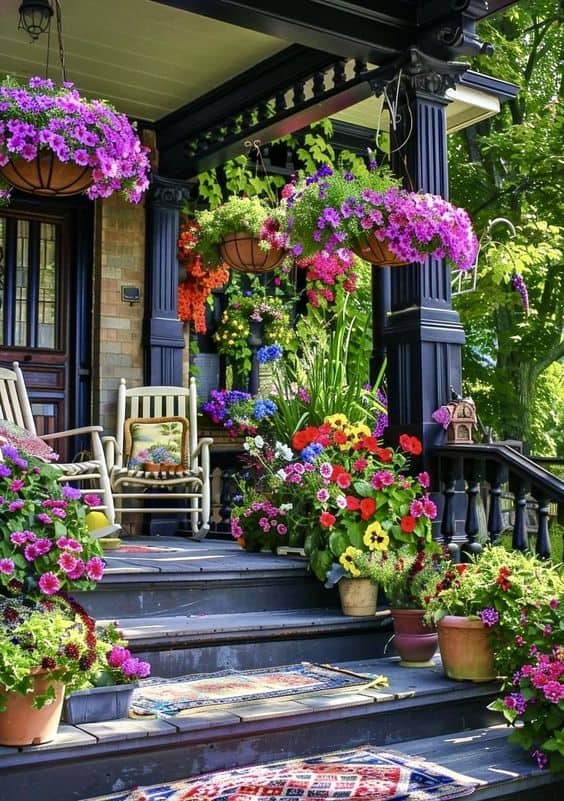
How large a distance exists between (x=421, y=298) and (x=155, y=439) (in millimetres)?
2029

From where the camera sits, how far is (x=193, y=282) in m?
6.89

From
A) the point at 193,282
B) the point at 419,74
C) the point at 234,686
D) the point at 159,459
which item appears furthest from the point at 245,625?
the point at 193,282

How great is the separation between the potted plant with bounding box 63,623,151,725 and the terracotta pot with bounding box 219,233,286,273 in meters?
3.31

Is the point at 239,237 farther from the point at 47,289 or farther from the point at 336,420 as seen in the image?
the point at 336,420

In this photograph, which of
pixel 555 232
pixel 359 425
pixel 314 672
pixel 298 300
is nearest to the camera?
pixel 314 672

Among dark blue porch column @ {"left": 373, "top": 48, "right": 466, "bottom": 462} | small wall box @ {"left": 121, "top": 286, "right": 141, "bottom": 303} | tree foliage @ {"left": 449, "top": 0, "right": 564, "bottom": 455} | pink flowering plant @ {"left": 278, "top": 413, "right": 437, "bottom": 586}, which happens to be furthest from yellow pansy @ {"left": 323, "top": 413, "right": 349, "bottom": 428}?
tree foliage @ {"left": 449, "top": 0, "right": 564, "bottom": 455}

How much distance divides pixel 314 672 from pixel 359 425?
129 cm

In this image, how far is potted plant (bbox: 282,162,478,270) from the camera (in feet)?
14.0

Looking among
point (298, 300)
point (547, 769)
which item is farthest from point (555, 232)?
point (547, 769)

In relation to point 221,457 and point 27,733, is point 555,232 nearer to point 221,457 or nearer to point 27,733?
point 221,457

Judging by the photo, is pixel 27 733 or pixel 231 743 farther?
pixel 231 743

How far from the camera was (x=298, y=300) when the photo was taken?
25.3 ft

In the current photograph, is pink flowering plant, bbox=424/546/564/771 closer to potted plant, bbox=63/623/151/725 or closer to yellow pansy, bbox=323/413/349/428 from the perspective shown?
yellow pansy, bbox=323/413/349/428

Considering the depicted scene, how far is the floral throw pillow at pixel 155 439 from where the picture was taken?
589 cm
